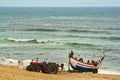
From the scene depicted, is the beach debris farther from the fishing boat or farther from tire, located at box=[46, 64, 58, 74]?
the fishing boat

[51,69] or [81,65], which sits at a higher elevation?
[81,65]

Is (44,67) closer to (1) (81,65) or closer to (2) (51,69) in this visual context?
(2) (51,69)

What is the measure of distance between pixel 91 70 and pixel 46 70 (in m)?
5.17

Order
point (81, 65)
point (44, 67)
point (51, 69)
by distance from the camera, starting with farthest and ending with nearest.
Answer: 1. point (81, 65)
2. point (51, 69)
3. point (44, 67)

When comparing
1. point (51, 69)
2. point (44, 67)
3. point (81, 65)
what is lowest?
point (51, 69)

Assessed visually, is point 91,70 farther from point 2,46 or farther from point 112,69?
point 2,46

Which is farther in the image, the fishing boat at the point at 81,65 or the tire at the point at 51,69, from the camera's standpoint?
the fishing boat at the point at 81,65

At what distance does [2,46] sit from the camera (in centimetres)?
5169

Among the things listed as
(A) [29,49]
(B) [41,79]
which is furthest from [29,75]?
(A) [29,49]

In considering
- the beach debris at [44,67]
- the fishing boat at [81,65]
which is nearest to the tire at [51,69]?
the beach debris at [44,67]

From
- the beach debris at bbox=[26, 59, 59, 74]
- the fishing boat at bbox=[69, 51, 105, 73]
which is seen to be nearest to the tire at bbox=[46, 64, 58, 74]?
the beach debris at bbox=[26, 59, 59, 74]

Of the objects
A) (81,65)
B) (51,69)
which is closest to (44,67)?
(51,69)

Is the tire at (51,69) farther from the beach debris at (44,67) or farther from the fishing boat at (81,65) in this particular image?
the fishing boat at (81,65)

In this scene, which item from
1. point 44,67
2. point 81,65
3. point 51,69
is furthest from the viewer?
point 81,65
